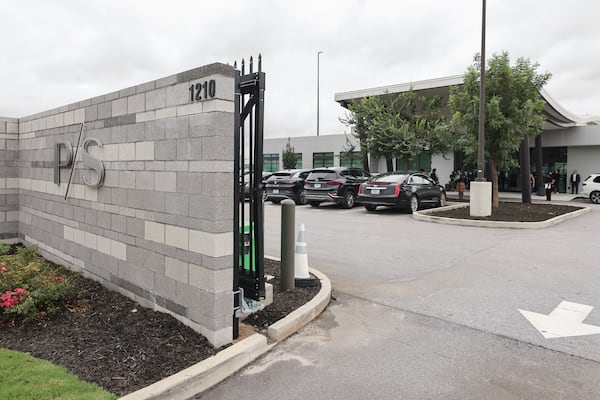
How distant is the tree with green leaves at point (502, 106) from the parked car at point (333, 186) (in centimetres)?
460

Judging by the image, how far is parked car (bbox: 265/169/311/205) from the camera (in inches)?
771

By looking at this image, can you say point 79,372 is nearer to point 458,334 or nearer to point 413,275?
point 458,334

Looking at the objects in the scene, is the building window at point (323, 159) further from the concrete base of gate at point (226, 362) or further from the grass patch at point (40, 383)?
the grass patch at point (40, 383)

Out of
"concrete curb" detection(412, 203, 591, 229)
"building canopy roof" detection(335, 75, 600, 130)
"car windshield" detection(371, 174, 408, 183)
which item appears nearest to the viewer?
"concrete curb" detection(412, 203, 591, 229)

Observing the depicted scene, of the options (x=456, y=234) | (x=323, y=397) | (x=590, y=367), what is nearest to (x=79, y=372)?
(x=323, y=397)

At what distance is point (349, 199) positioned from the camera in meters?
18.2

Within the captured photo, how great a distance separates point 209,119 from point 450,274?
4854mm

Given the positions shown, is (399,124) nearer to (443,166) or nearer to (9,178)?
(443,166)

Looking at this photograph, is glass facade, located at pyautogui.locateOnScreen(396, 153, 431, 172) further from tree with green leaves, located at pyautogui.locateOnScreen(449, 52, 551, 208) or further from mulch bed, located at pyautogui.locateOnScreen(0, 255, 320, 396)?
mulch bed, located at pyautogui.locateOnScreen(0, 255, 320, 396)

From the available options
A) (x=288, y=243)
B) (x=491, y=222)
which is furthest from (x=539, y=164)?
(x=288, y=243)

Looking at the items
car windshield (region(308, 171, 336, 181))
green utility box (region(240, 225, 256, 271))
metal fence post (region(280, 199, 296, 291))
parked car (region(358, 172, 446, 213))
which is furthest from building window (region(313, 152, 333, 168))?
green utility box (region(240, 225, 256, 271))

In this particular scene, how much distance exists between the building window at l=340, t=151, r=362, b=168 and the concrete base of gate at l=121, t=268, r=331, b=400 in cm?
3051

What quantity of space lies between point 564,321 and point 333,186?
1304 cm

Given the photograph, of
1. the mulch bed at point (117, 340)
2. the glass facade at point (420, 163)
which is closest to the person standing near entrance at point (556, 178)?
the glass facade at point (420, 163)
